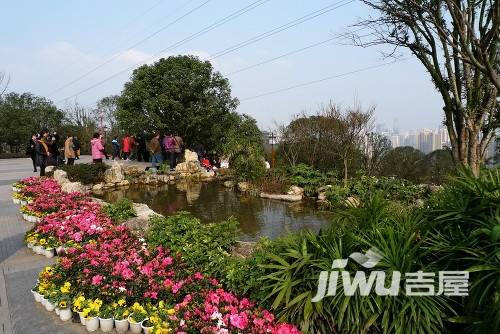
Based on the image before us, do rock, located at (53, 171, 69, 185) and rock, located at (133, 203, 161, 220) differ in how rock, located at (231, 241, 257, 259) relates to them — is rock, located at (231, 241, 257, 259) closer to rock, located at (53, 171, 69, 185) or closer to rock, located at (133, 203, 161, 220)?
rock, located at (133, 203, 161, 220)

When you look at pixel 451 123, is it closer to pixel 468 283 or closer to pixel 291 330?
pixel 468 283

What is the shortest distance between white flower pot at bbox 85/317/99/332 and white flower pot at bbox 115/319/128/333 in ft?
0.73

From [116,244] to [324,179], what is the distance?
32.8ft

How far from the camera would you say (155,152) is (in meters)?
18.5

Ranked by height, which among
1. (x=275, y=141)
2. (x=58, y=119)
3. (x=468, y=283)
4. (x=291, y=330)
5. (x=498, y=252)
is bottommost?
(x=291, y=330)

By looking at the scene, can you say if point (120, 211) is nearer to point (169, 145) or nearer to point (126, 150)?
point (169, 145)

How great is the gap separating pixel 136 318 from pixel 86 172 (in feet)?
42.1

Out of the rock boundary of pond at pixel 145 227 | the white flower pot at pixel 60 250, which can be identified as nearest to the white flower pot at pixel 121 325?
the rock boundary of pond at pixel 145 227

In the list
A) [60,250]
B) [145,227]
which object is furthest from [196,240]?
[60,250]

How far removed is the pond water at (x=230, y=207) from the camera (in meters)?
9.98

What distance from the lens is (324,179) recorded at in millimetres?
14797

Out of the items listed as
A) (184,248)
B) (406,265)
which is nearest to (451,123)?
(406,265)

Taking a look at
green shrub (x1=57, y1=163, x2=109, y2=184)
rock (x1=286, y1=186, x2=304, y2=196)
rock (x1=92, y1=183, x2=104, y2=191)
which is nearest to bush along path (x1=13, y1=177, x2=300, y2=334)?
rock (x1=286, y1=186, x2=304, y2=196)

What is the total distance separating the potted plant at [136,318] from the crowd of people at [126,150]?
13.4 metres
